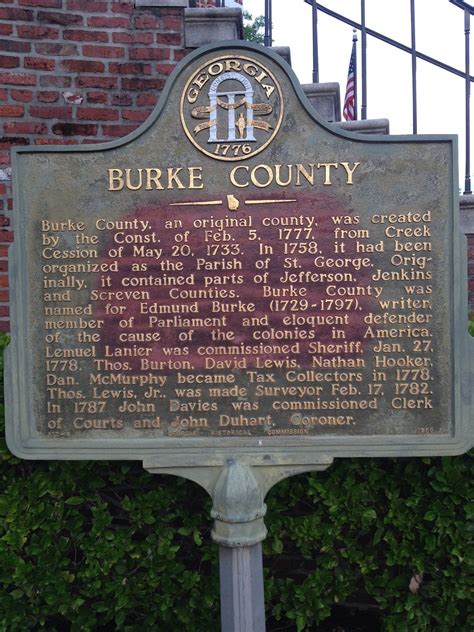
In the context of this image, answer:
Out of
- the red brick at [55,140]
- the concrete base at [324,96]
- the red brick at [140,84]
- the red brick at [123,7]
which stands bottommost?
the red brick at [55,140]

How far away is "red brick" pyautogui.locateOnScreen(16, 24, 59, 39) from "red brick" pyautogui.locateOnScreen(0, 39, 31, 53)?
0.17 feet

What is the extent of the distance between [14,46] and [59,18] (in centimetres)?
34

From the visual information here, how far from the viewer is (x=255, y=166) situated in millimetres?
2422

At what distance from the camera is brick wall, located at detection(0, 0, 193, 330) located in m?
3.64

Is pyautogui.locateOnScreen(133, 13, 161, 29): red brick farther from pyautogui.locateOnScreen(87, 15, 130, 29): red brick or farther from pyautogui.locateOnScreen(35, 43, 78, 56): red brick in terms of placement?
pyautogui.locateOnScreen(35, 43, 78, 56): red brick

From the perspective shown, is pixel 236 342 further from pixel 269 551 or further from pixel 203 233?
pixel 269 551

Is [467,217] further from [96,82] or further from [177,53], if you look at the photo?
[96,82]

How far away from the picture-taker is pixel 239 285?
96.2 inches

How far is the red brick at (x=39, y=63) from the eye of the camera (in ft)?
11.9

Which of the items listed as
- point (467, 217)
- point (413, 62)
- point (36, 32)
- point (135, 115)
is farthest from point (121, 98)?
point (467, 217)

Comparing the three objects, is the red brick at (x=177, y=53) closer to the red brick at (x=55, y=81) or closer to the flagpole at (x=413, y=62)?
the red brick at (x=55, y=81)

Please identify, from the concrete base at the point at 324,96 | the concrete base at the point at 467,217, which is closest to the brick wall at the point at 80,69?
the concrete base at the point at 324,96

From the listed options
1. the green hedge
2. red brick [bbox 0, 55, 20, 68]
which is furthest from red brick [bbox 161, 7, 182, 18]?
the green hedge

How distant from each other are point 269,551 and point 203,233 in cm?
162
